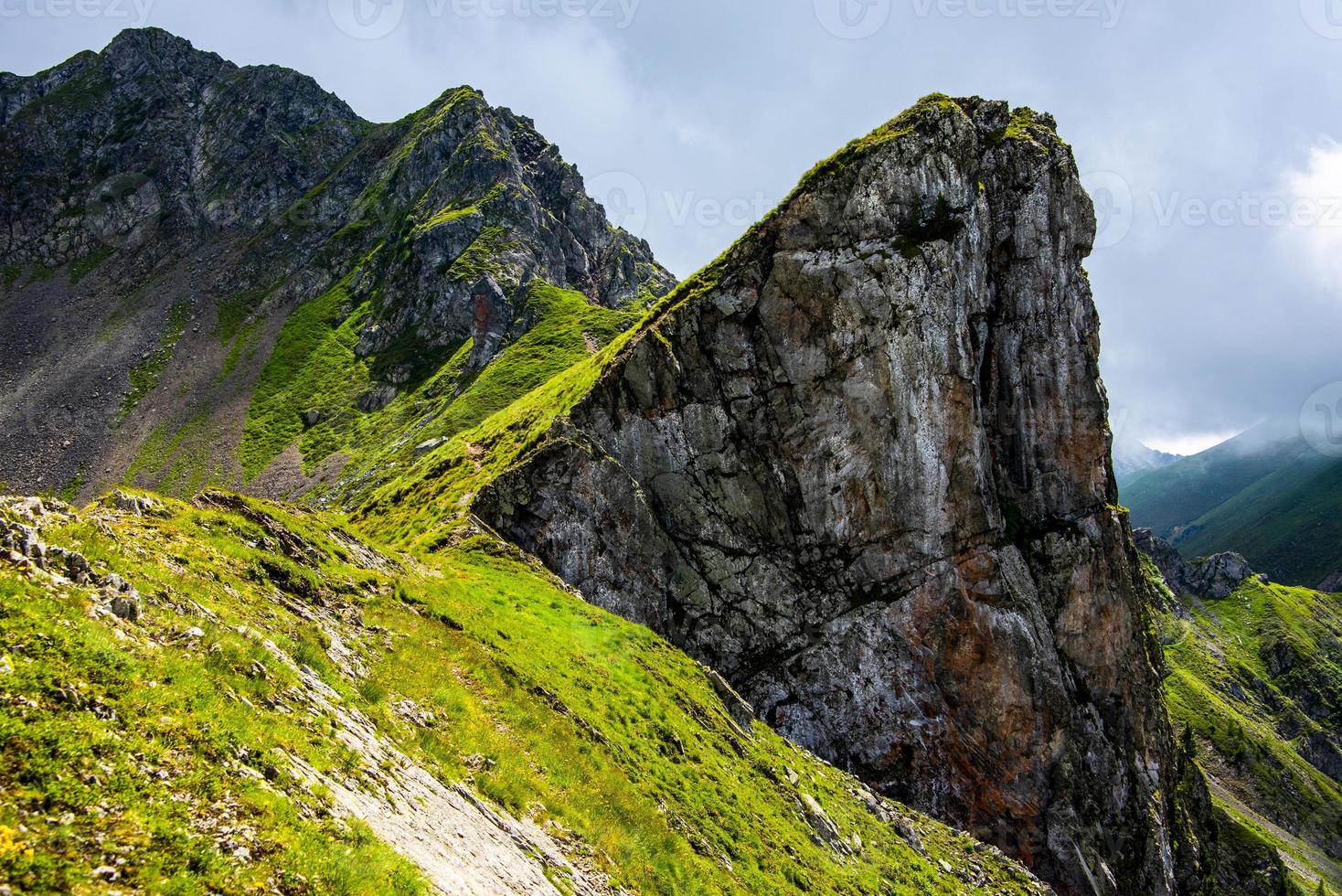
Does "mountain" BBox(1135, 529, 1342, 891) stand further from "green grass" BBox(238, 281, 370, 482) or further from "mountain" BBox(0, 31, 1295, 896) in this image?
"green grass" BBox(238, 281, 370, 482)

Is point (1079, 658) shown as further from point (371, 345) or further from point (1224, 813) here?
point (371, 345)

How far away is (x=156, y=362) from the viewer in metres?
129

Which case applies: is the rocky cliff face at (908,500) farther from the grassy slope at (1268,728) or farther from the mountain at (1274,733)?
the grassy slope at (1268,728)

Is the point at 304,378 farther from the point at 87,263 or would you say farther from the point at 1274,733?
the point at 1274,733

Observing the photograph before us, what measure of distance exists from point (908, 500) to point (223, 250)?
614ft

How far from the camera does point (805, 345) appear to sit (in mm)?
53969

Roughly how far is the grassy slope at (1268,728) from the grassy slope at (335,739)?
150659 millimetres

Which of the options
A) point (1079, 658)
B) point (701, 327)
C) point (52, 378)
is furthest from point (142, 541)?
point (52, 378)

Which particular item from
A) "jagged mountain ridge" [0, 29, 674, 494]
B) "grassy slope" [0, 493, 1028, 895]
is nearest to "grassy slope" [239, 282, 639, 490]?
"jagged mountain ridge" [0, 29, 674, 494]

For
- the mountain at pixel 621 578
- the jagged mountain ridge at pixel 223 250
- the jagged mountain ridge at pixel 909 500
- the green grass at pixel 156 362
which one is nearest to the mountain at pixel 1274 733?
the mountain at pixel 621 578

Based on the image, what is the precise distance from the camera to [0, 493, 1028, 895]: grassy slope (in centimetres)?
709

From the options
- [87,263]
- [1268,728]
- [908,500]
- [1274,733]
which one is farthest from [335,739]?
[1274,733]

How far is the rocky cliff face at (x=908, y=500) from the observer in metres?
48.2

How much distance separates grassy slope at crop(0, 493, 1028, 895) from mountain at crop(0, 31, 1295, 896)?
0.28 feet
